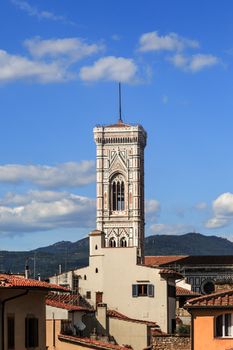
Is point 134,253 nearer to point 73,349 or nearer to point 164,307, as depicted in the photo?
point 164,307

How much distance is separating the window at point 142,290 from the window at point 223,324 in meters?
39.2

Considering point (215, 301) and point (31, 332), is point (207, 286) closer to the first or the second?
point (215, 301)

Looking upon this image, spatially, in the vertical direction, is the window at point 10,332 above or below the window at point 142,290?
below

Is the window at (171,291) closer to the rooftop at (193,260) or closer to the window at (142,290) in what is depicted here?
the window at (142,290)

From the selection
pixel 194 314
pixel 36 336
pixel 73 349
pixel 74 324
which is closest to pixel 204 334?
pixel 194 314

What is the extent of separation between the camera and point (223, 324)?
117 ft

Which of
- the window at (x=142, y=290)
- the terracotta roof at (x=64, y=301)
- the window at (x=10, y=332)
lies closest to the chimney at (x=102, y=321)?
the terracotta roof at (x=64, y=301)

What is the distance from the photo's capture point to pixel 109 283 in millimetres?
78562

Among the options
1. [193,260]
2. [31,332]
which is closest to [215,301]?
[31,332]

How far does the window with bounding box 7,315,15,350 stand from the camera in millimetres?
31237

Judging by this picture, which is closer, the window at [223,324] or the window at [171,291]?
the window at [223,324]

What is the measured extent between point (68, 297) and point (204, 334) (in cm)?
2938

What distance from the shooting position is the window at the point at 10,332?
3124 centimetres

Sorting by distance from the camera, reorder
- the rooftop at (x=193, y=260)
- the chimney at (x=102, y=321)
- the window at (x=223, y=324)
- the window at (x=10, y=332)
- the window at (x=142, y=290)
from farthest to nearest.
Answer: the rooftop at (x=193, y=260) → the window at (x=142, y=290) → the chimney at (x=102, y=321) → the window at (x=223, y=324) → the window at (x=10, y=332)
